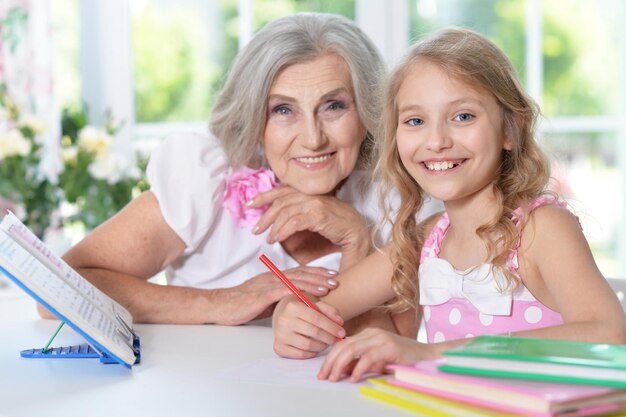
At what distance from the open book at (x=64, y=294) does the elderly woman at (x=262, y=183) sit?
13.7 inches

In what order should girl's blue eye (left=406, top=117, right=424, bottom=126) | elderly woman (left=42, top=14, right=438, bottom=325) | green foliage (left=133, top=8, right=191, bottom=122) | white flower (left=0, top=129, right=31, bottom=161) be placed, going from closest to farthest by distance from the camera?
girl's blue eye (left=406, top=117, right=424, bottom=126) < elderly woman (left=42, top=14, right=438, bottom=325) < white flower (left=0, top=129, right=31, bottom=161) < green foliage (left=133, top=8, right=191, bottom=122)

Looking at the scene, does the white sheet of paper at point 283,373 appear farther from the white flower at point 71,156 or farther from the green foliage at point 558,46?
the green foliage at point 558,46

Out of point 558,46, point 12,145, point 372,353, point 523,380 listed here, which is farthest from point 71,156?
point 523,380

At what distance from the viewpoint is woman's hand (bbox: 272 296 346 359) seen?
5.01 ft

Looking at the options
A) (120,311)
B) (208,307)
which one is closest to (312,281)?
(208,307)

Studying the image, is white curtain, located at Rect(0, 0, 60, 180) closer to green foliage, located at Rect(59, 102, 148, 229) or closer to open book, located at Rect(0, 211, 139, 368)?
green foliage, located at Rect(59, 102, 148, 229)

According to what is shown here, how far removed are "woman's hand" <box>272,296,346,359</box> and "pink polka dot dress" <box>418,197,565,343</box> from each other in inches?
8.2

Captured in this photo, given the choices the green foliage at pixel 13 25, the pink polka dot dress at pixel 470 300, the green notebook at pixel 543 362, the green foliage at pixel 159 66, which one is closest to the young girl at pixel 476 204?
the pink polka dot dress at pixel 470 300

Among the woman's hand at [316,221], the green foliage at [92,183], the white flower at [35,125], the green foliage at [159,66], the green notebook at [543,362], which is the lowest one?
the green foliage at [92,183]

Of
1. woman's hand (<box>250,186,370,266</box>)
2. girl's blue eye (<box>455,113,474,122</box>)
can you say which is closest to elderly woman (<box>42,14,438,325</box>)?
woman's hand (<box>250,186,370,266</box>)

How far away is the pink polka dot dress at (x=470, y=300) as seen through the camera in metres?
1.58

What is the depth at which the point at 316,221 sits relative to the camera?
79.7 inches

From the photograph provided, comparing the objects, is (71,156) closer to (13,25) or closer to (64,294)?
(13,25)

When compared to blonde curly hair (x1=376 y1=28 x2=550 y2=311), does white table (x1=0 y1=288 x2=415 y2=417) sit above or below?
below
